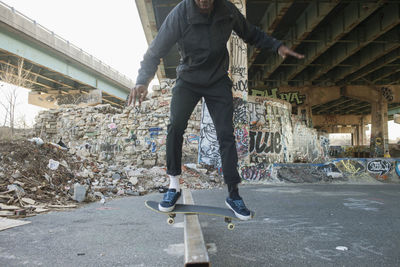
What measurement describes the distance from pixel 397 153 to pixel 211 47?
1397 inches

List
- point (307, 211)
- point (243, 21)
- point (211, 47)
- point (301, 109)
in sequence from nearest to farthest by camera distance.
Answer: point (211, 47) → point (243, 21) → point (307, 211) → point (301, 109)

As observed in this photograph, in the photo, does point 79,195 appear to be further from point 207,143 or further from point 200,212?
point 207,143

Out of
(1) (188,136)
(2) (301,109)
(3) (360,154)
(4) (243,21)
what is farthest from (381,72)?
(4) (243,21)

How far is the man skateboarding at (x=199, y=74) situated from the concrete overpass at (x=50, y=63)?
1672cm

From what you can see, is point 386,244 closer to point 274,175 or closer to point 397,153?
point 274,175

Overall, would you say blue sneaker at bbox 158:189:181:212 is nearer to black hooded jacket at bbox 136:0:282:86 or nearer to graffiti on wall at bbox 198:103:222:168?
black hooded jacket at bbox 136:0:282:86

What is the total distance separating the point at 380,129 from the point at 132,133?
23562 millimetres

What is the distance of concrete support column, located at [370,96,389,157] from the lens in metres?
23.4

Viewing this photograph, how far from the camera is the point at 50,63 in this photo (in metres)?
19.1

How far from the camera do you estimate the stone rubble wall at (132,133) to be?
1015 cm

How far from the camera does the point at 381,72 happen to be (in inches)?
855

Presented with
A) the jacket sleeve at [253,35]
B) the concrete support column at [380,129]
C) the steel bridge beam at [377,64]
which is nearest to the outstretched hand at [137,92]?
the jacket sleeve at [253,35]

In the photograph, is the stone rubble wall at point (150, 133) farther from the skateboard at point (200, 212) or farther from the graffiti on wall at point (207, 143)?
the skateboard at point (200, 212)

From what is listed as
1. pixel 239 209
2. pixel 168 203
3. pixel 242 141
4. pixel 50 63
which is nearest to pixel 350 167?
pixel 242 141
